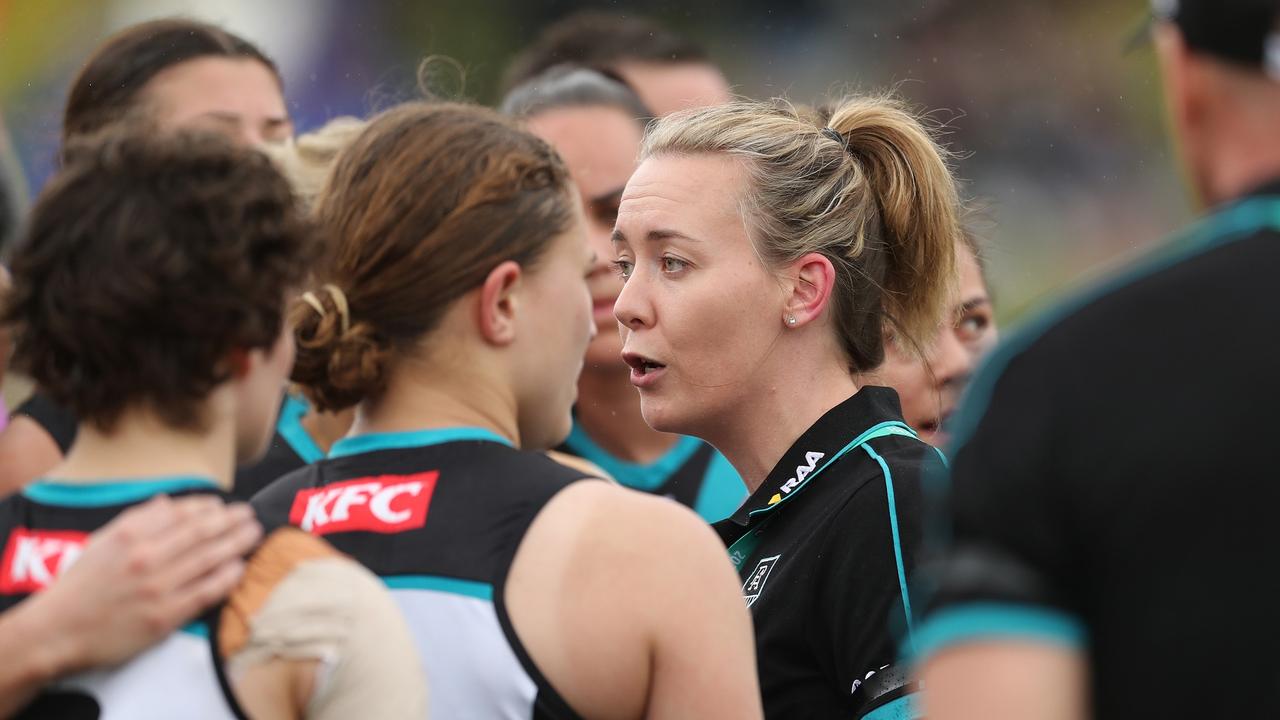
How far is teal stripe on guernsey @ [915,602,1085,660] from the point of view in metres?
1.47

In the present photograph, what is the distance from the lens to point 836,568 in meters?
2.79

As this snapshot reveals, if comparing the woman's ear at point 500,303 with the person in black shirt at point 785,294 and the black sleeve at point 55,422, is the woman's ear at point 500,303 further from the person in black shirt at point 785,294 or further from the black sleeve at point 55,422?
the black sleeve at point 55,422

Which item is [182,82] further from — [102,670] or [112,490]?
[102,670]

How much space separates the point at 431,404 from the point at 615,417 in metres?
2.65

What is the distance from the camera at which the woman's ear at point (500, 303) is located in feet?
8.14

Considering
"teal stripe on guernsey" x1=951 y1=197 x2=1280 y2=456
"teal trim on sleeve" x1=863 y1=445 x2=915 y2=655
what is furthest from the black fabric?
"teal stripe on guernsey" x1=951 y1=197 x2=1280 y2=456

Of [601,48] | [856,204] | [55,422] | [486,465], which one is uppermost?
[856,204]

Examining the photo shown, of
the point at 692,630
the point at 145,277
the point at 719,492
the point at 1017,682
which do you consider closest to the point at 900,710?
the point at 692,630

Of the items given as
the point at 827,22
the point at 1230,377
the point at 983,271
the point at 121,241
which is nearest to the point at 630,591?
the point at 121,241

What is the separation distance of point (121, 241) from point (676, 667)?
0.98 meters

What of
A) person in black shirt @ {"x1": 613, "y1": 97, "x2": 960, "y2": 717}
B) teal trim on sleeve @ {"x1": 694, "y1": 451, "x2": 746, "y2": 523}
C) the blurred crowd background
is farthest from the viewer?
the blurred crowd background

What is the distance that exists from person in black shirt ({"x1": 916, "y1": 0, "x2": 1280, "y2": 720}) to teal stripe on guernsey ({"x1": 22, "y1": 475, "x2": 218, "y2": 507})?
97cm

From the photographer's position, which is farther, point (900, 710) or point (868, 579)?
point (868, 579)

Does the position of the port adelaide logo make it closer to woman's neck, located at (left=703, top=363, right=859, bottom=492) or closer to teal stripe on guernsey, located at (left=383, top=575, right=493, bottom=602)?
woman's neck, located at (left=703, top=363, right=859, bottom=492)
